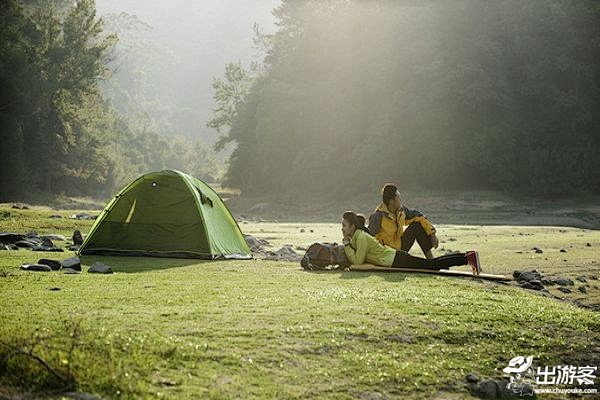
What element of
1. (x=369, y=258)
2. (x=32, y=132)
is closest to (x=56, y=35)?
(x=32, y=132)

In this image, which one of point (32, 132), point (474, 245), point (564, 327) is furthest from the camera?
point (32, 132)

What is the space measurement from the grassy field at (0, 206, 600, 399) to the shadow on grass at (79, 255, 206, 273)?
3.12 feet

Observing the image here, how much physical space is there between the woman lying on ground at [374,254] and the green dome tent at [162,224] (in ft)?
11.3

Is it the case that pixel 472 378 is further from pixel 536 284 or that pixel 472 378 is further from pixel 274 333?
pixel 536 284

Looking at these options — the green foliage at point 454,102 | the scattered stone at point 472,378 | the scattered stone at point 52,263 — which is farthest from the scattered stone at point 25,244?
the green foliage at point 454,102

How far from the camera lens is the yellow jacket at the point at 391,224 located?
1239 cm

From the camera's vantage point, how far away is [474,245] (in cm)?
2030

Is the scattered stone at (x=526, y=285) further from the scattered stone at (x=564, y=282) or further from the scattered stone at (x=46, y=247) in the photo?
the scattered stone at (x=46, y=247)

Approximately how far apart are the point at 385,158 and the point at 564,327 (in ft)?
140

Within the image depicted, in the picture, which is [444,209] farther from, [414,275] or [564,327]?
[564,327]

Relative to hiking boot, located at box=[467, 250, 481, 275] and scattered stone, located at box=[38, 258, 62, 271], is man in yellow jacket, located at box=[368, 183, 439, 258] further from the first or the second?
scattered stone, located at box=[38, 258, 62, 271]

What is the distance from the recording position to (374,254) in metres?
12.2

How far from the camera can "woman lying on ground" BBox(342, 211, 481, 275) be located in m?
11.7

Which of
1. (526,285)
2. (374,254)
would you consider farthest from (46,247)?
(526,285)
